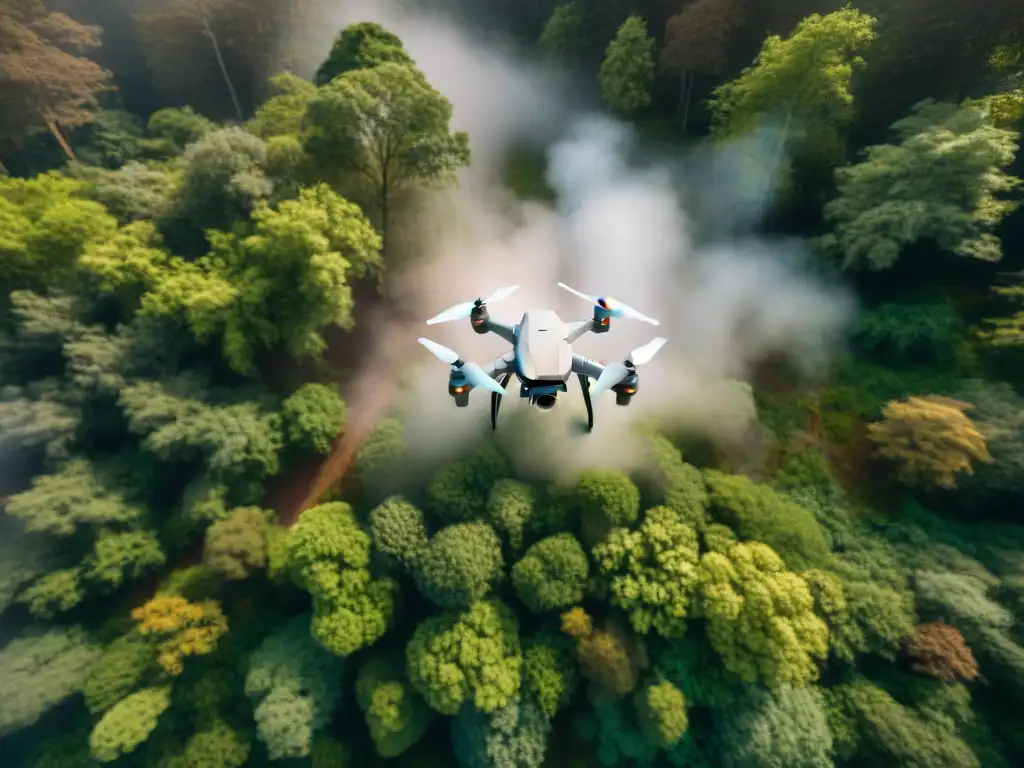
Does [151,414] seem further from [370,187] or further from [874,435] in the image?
[874,435]

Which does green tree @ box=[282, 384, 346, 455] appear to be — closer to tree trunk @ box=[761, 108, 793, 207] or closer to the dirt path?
the dirt path

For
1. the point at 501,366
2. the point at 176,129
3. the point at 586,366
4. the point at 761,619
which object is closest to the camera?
the point at 586,366

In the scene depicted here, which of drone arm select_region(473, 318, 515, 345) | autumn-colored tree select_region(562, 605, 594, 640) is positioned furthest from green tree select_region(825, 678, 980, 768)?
drone arm select_region(473, 318, 515, 345)

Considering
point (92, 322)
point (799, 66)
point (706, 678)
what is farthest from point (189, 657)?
point (799, 66)

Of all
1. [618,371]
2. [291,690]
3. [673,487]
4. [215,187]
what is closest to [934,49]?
[673,487]

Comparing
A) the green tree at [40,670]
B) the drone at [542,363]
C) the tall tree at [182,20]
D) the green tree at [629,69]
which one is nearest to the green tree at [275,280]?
the drone at [542,363]

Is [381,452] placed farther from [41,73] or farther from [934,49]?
[934,49]
